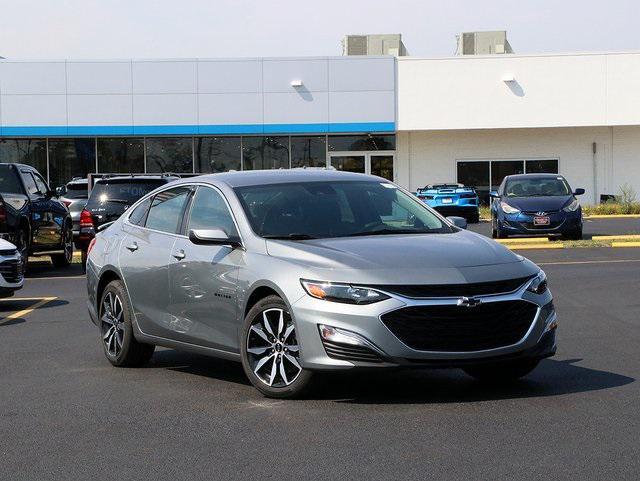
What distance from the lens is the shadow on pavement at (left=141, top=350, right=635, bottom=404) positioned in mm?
7883

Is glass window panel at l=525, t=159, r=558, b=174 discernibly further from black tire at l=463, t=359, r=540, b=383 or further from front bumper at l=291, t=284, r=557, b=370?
front bumper at l=291, t=284, r=557, b=370

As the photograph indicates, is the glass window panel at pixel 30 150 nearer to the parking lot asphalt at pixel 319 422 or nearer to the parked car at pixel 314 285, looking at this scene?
the parking lot asphalt at pixel 319 422

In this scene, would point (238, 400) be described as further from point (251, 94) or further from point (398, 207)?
point (251, 94)

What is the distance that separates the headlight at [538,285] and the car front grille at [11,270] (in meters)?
8.75

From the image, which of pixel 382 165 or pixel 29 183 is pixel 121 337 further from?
pixel 382 165

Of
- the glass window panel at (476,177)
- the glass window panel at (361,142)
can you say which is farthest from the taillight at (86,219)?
the glass window panel at (476,177)

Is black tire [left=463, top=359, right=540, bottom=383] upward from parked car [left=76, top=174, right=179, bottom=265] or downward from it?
downward

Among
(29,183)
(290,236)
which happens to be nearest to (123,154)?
(29,183)

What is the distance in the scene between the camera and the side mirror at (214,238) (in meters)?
8.33

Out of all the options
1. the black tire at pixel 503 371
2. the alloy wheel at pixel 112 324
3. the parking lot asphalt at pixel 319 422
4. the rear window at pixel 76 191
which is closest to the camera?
the parking lot asphalt at pixel 319 422

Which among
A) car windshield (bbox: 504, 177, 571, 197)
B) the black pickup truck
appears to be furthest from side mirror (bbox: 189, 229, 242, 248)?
car windshield (bbox: 504, 177, 571, 197)

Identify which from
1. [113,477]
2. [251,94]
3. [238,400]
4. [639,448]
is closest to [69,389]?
[238,400]

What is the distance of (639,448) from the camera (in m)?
6.27

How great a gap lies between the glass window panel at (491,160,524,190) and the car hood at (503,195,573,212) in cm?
2081
